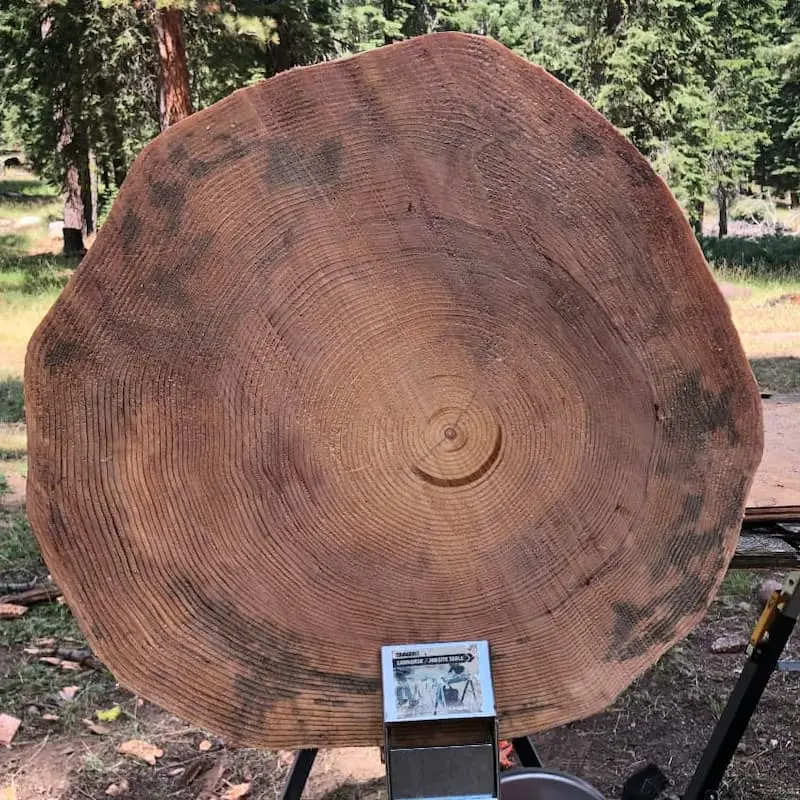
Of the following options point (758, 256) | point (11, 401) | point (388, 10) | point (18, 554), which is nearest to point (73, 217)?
point (388, 10)

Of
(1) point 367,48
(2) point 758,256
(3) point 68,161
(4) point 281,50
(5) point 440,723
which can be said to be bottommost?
(2) point 758,256

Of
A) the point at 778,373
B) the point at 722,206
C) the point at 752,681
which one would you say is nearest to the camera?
→ the point at 752,681

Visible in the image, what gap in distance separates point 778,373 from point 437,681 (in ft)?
18.4

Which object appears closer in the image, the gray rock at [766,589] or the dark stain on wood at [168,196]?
the dark stain on wood at [168,196]

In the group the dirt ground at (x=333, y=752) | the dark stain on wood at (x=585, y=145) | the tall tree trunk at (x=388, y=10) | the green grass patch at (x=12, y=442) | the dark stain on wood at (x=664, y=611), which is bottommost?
the green grass patch at (x=12, y=442)

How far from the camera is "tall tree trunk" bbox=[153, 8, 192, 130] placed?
7180 millimetres

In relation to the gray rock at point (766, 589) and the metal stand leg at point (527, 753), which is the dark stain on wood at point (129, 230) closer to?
the metal stand leg at point (527, 753)

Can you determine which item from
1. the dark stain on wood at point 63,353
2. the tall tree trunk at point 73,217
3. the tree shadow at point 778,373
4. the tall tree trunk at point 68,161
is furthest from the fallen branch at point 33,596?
the tall tree trunk at point 73,217

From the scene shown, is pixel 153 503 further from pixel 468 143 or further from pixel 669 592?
pixel 669 592

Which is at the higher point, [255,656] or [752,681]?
[255,656]

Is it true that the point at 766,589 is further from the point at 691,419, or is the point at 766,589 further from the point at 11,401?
the point at 11,401

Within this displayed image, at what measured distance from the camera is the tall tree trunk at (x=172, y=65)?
283 inches

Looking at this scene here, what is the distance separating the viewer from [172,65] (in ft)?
24.0

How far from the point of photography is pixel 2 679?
276 cm
